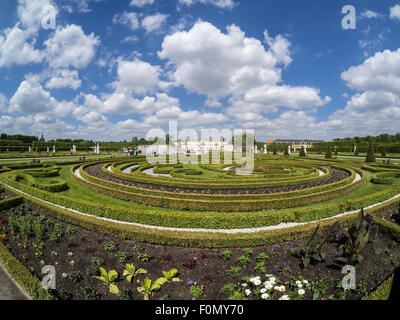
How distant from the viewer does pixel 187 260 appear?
6.14 meters

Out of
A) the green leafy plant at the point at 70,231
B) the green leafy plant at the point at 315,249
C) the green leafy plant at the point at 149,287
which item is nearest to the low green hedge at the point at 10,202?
the green leafy plant at the point at 70,231

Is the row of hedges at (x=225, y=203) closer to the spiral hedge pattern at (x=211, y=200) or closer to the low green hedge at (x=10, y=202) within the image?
the spiral hedge pattern at (x=211, y=200)

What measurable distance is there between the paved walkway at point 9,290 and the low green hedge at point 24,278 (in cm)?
9

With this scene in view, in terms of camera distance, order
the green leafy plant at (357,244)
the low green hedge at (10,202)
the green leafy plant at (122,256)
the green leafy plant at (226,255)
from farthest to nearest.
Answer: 1. the low green hedge at (10,202)
2. the green leafy plant at (226,255)
3. the green leafy plant at (122,256)
4. the green leafy plant at (357,244)

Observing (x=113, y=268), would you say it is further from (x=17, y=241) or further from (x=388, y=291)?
(x=388, y=291)

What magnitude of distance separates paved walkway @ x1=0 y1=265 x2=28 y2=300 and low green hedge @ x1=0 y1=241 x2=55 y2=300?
94 millimetres

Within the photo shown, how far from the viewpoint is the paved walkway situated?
15.3ft

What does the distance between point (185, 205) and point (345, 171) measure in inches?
808

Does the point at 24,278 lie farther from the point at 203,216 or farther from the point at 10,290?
the point at 203,216

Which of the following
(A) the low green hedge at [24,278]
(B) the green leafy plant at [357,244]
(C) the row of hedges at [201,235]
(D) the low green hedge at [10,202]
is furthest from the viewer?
(D) the low green hedge at [10,202]

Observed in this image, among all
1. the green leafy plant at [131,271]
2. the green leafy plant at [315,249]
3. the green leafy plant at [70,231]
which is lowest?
the green leafy plant at [131,271]

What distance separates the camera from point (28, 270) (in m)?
5.27

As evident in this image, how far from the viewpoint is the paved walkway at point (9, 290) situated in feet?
15.3

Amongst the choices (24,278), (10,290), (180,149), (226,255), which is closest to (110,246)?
(24,278)
